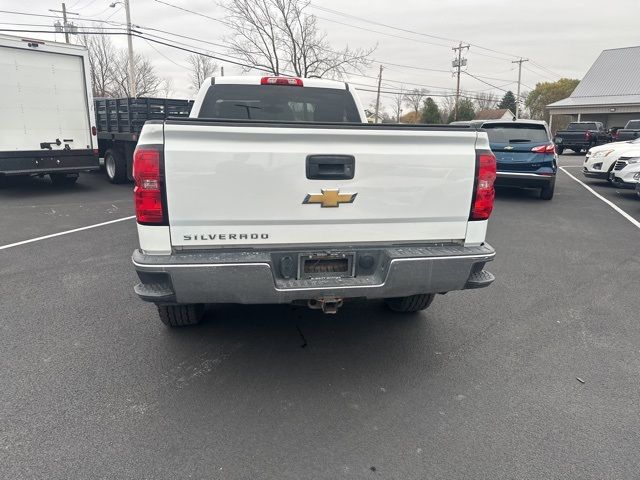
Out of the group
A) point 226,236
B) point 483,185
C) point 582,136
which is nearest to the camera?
point 226,236

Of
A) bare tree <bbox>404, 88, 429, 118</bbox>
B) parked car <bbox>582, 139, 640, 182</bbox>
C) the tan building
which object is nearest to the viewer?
parked car <bbox>582, 139, 640, 182</bbox>

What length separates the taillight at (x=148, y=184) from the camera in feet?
8.79

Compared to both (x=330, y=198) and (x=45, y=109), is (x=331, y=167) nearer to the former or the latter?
(x=330, y=198)

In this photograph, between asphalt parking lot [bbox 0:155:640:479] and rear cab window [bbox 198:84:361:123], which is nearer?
asphalt parking lot [bbox 0:155:640:479]

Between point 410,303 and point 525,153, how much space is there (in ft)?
24.5

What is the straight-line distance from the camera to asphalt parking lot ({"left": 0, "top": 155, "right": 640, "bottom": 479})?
2.53 metres

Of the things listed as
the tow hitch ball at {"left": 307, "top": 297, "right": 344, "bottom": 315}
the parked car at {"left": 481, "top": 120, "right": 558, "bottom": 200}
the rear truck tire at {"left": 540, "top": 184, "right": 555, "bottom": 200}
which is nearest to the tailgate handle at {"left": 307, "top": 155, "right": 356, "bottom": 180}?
the tow hitch ball at {"left": 307, "top": 297, "right": 344, "bottom": 315}

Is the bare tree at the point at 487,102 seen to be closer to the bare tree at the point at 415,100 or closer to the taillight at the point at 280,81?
the bare tree at the point at 415,100

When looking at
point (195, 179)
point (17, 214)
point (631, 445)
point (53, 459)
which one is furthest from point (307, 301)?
point (17, 214)

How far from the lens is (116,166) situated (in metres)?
12.5

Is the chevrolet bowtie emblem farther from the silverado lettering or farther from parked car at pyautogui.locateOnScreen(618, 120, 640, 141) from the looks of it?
parked car at pyautogui.locateOnScreen(618, 120, 640, 141)

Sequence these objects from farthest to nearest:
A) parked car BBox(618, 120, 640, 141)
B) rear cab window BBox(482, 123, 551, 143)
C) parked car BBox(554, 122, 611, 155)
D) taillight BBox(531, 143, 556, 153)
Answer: parked car BBox(554, 122, 611, 155) → parked car BBox(618, 120, 640, 141) → rear cab window BBox(482, 123, 551, 143) → taillight BBox(531, 143, 556, 153)

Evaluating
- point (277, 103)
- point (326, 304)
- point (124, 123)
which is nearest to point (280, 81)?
point (277, 103)

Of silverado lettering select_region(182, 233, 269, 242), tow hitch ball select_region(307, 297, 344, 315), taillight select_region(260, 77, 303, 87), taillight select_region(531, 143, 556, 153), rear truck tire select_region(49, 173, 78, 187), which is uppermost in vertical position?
taillight select_region(260, 77, 303, 87)
